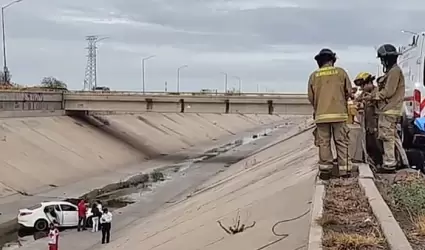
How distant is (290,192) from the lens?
15.8 meters

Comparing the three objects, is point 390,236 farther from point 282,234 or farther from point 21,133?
point 21,133

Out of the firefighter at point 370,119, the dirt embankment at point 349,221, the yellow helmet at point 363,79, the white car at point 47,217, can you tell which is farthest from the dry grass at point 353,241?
the white car at point 47,217

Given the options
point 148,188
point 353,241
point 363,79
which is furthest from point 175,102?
point 353,241

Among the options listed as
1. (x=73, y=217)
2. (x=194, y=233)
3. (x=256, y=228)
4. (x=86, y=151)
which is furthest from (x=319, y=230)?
(x=86, y=151)

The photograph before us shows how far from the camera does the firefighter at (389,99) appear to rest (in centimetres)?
1238

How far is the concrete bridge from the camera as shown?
60.2m

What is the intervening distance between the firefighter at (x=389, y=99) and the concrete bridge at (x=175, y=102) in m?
46.7

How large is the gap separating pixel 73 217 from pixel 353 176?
19556mm

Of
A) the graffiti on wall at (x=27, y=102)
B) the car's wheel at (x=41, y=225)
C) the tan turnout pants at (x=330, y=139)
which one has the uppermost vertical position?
the tan turnout pants at (x=330, y=139)

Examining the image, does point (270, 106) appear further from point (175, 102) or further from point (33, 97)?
point (33, 97)

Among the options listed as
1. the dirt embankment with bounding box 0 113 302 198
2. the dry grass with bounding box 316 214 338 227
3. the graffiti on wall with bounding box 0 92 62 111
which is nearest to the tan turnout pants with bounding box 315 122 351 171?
the dry grass with bounding box 316 214 338 227

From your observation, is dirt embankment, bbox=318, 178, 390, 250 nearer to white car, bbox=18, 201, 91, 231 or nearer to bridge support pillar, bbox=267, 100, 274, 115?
white car, bbox=18, 201, 91, 231

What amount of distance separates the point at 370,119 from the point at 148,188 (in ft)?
96.7

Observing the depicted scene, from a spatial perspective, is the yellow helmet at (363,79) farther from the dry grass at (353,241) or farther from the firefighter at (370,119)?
the dry grass at (353,241)
